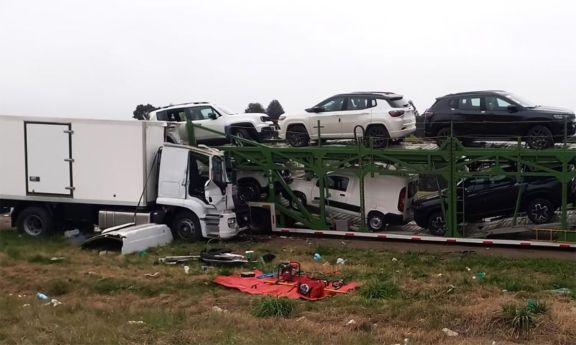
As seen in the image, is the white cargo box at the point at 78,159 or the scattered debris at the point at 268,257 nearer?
the scattered debris at the point at 268,257

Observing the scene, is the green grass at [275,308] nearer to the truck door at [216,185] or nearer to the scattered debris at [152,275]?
the scattered debris at [152,275]

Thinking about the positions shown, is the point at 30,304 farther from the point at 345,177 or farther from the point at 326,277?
the point at 345,177

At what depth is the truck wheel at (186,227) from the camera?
1513cm

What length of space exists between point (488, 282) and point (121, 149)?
914 cm

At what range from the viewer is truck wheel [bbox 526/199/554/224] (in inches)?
575

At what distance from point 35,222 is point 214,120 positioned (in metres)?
5.38

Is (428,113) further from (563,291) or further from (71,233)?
(71,233)

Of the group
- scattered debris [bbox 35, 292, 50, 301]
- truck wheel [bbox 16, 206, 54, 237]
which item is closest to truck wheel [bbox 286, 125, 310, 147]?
truck wheel [bbox 16, 206, 54, 237]

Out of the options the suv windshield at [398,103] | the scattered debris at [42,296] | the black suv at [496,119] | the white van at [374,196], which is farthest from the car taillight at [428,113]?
the scattered debris at [42,296]

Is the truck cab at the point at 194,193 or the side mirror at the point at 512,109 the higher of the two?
the side mirror at the point at 512,109

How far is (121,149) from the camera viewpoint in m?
→ 15.3

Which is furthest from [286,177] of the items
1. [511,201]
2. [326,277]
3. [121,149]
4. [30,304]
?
[30,304]

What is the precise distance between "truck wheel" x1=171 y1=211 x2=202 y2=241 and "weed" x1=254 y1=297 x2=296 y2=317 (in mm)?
7069

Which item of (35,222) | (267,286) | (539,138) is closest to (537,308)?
(267,286)
